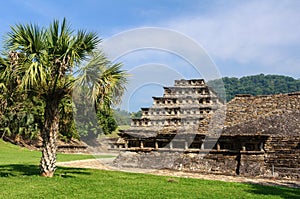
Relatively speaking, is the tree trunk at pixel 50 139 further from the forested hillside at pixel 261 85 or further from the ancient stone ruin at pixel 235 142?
the forested hillside at pixel 261 85

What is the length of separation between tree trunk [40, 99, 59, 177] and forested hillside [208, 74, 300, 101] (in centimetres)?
7431

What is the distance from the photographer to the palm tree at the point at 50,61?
10523 mm

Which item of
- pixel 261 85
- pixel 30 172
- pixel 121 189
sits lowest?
pixel 121 189

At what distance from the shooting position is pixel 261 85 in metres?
96.9

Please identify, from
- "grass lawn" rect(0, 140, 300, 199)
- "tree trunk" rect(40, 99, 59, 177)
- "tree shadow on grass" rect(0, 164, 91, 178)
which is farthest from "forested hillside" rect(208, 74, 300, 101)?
"tree trunk" rect(40, 99, 59, 177)

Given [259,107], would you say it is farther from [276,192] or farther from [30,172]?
[30,172]

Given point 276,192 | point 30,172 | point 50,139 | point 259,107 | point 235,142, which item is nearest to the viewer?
point 276,192

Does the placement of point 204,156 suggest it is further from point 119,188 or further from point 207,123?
point 119,188

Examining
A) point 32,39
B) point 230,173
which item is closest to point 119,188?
point 32,39

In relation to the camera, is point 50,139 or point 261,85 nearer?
point 50,139

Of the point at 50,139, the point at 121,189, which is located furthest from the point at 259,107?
the point at 50,139

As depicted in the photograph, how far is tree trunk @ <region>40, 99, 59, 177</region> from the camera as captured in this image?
36.7 feet

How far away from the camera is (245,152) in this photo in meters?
15.5

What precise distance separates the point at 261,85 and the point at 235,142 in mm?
86560
